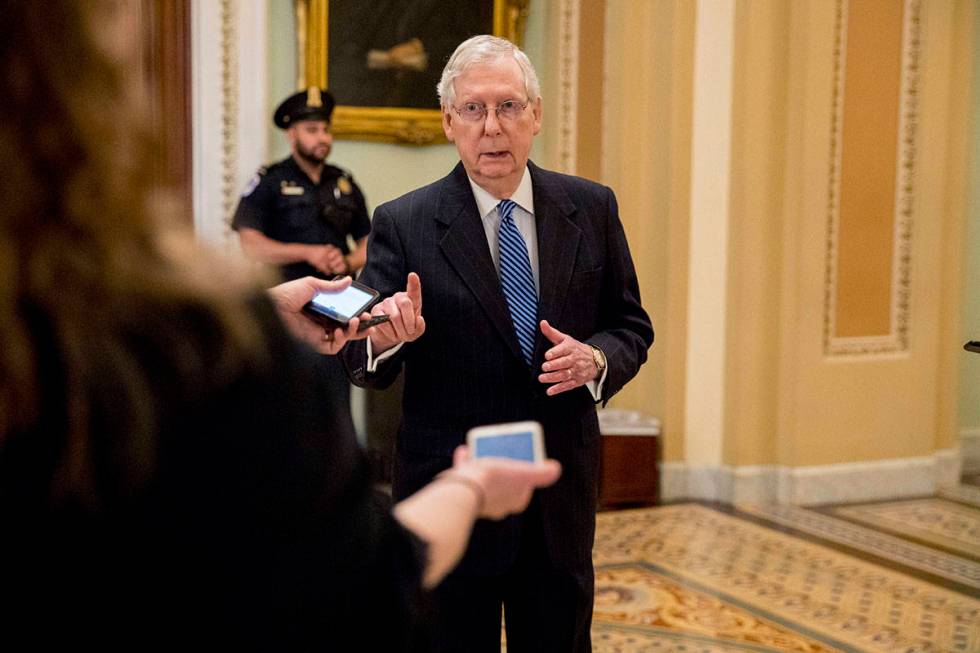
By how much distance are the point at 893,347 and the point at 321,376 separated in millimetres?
6161

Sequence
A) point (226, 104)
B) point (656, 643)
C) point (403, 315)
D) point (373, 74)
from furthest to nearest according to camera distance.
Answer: point (373, 74) → point (226, 104) → point (656, 643) → point (403, 315)

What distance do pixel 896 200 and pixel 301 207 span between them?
3251mm

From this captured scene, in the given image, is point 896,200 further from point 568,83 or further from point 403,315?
point 403,315

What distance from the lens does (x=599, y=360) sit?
2.72 metres

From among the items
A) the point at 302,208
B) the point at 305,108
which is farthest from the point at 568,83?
the point at 302,208

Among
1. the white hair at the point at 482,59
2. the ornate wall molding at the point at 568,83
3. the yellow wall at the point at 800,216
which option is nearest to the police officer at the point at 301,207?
the ornate wall molding at the point at 568,83

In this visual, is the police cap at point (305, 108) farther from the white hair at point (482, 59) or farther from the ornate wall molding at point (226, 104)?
the white hair at point (482, 59)

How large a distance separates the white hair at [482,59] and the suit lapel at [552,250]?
0.25m

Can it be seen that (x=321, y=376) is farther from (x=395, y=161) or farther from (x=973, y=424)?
(x=973, y=424)

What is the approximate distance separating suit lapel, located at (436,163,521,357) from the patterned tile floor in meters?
2.03

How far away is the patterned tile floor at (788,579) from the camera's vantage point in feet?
14.8

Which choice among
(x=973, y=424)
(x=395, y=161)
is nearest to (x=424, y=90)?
(x=395, y=161)

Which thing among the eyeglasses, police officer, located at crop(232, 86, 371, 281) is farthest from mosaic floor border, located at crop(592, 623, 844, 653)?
police officer, located at crop(232, 86, 371, 281)

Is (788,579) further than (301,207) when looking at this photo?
No
